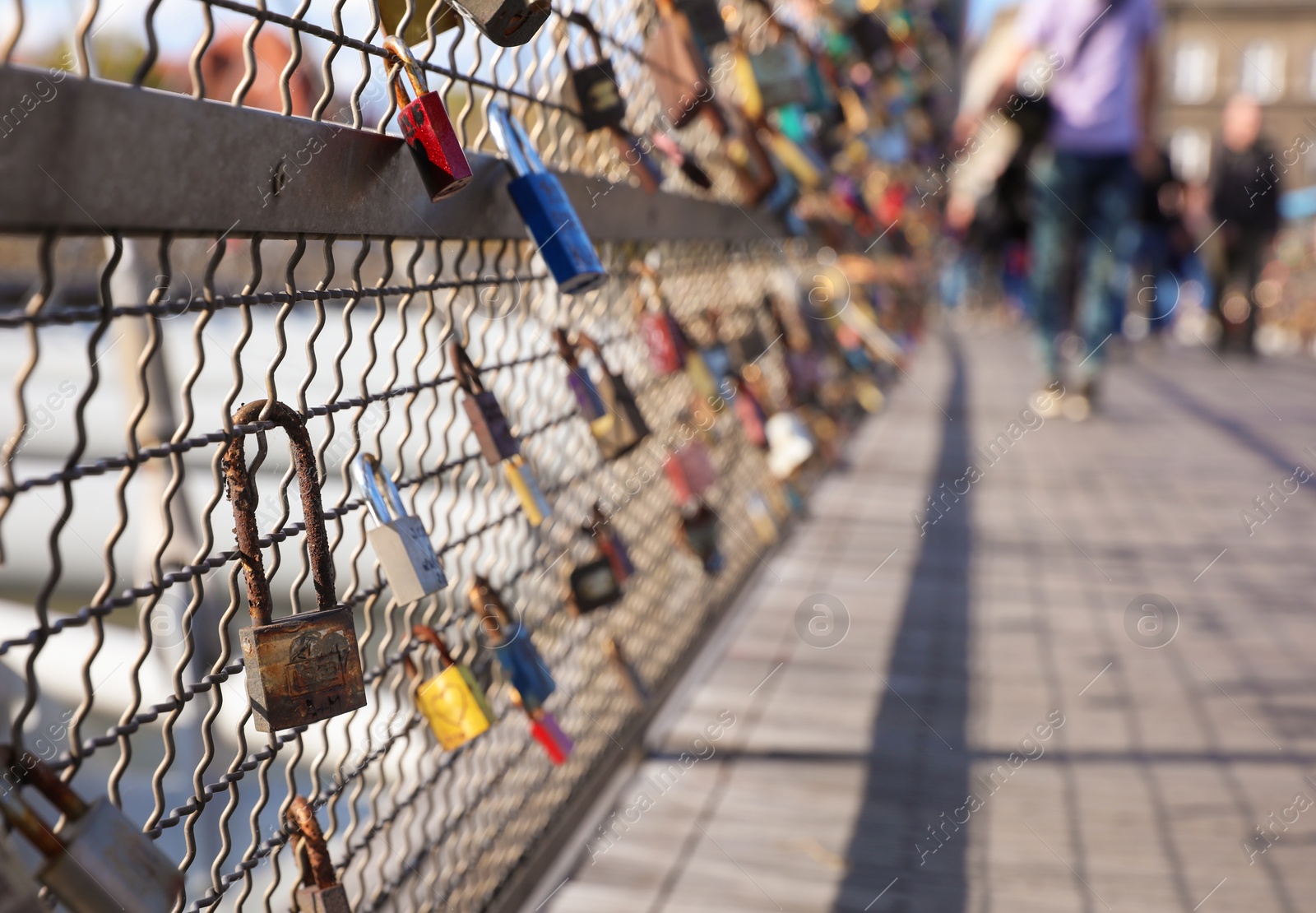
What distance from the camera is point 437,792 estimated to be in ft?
7.82

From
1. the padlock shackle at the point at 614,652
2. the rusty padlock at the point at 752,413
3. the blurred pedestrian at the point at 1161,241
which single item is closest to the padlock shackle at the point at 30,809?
the padlock shackle at the point at 614,652

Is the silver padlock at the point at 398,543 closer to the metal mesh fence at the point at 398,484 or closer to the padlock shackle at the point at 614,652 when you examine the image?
the metal mesh fence at the point at 398,484

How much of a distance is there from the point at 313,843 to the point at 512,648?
337 millimetres

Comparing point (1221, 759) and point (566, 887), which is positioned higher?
point (566, 887)

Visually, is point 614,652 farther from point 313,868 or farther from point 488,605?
point 313,868

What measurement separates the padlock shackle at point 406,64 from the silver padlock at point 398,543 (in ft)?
0.90

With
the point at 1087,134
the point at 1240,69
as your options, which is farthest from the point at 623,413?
the point at 1240,69

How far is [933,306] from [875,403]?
9.29m

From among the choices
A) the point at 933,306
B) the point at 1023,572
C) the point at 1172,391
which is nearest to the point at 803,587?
the point at 1023,572

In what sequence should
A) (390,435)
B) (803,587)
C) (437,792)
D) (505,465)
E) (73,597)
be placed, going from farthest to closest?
(73,597), (390,435), (803,587), (437,792), (505,465)

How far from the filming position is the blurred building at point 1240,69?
109ft

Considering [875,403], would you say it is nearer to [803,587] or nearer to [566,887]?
[803,587]

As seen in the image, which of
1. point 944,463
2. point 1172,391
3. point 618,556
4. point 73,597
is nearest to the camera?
point 618,556

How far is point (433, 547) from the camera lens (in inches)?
36.3
